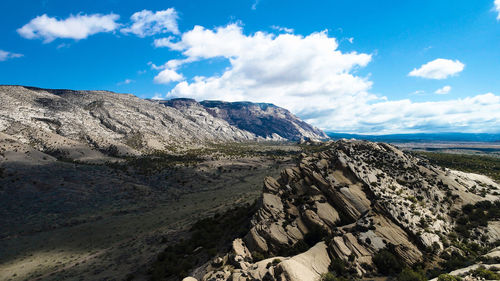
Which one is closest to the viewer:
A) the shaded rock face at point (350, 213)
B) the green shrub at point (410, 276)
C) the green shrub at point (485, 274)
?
the green shrub at point (485, 274)

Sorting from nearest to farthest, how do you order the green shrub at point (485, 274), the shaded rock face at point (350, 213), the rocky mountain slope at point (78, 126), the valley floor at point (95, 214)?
the green shrub at point (485, 274)
the shaded rock face at point (350, 213)
the valley floor at point (95, 214)
the rocky mountain slope at point (78, 126)

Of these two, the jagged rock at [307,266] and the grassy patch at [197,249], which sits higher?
the jagged rock at [307,266]

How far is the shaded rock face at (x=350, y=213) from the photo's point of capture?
1981cm

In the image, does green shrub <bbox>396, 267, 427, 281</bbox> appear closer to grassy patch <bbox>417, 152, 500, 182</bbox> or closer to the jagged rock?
the jagged rock

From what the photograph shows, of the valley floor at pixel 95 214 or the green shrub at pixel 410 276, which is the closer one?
the green shrub at pixel 410 276

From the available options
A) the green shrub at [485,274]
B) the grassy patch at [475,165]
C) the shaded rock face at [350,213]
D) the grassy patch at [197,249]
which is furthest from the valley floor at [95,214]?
the grassy patch at [475,165]

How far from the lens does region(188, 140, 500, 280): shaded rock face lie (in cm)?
1981

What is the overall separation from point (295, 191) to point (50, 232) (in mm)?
47619

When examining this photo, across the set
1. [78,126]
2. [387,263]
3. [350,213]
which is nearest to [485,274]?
[387,263]

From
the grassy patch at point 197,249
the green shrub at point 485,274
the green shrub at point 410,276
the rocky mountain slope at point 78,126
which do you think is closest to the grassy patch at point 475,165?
the green shrub at point 485,274

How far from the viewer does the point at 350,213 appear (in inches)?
962

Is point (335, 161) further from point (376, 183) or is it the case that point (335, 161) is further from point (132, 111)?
point (132, 111)

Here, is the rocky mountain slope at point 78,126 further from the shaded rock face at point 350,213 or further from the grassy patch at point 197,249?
the shaded rock face at point 350,213

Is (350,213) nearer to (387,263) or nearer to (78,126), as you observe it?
(387,263)
